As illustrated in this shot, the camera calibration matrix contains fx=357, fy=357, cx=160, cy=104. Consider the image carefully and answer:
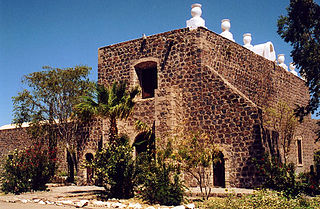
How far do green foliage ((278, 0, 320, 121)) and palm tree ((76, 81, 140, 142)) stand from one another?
876 centimetres

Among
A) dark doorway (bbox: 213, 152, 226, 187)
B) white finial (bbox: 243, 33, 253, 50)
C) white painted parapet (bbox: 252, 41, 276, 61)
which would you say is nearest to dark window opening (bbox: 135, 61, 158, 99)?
dark doorway (bbox: 213, 152, 226, 187)

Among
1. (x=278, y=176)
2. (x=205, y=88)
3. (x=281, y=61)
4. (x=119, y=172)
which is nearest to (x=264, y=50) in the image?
(x=281, y=61)

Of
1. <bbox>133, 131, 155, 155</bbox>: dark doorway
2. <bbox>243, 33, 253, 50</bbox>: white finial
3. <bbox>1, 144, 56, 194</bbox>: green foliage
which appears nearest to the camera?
<bbox>1, 144, 56, 194</bbox>: green foliage

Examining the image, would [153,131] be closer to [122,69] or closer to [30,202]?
[122,69]

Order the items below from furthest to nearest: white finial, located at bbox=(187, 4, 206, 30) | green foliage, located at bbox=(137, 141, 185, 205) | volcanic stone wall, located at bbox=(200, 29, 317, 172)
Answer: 1. volcanic stone wall, located at bbox=(200, 29, 317, 172)
2. white finial, located at bbox=(187, 4, 206, 30)
3. green foliage, located at bbox=(137, 141, 185, 205)

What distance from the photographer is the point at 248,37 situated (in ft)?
73.2

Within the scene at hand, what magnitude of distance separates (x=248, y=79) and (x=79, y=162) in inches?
434

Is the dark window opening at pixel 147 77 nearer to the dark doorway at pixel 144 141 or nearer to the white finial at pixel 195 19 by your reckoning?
the dark doorway at pixel 144 141

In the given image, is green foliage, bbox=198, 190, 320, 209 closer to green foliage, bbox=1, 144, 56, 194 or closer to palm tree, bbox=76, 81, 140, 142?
palm tree, bbox=76, 81, 140, 142

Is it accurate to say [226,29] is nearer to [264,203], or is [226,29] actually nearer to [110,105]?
[110,105]

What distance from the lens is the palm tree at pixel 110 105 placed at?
14.5 metres

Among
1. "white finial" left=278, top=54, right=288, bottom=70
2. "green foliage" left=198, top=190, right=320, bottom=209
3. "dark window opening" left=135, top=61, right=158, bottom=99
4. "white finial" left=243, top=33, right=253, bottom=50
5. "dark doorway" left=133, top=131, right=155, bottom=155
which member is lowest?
"green foliage" left=198, top=190, right=320, bottom=209

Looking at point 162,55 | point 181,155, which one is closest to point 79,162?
point 162,55

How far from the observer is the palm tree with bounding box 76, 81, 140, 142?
1448cm
